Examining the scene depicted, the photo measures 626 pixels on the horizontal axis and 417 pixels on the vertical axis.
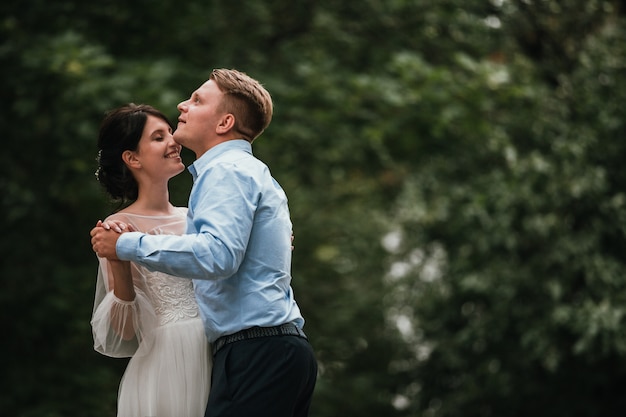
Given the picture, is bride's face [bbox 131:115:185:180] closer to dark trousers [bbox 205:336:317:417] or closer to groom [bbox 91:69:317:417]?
groom [bbox 91:69:317:417]

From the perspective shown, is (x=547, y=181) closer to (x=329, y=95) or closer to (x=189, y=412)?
(x=329, y=95)

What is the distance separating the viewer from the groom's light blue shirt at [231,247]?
2.71 meters

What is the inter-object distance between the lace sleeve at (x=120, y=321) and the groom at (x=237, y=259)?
0.82 ft

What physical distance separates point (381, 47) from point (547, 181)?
6.36ft

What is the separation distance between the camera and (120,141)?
333 centimetres

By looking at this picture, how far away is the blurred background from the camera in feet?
25.0

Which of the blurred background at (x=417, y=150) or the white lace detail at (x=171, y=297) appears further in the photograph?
the blurred background at (x=417, y=150)

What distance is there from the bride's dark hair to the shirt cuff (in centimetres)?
62

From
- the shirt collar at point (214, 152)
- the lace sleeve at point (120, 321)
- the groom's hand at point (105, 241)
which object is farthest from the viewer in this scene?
the lace sleeve at point (120, 321)

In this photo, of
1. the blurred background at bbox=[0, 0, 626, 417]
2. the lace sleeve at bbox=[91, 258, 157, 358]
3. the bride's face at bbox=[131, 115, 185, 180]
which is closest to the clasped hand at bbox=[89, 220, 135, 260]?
the lace sleeve at bbox=[91, 258, 157, 358]

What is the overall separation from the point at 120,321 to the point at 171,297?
20cm

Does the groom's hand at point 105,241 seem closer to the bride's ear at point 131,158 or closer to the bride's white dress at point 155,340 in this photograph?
the bride's white dress at point 155,340

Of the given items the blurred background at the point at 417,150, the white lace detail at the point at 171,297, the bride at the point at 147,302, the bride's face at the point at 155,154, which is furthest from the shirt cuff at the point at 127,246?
the blurred background at the point at 417,150

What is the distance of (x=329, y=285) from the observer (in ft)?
38.0
